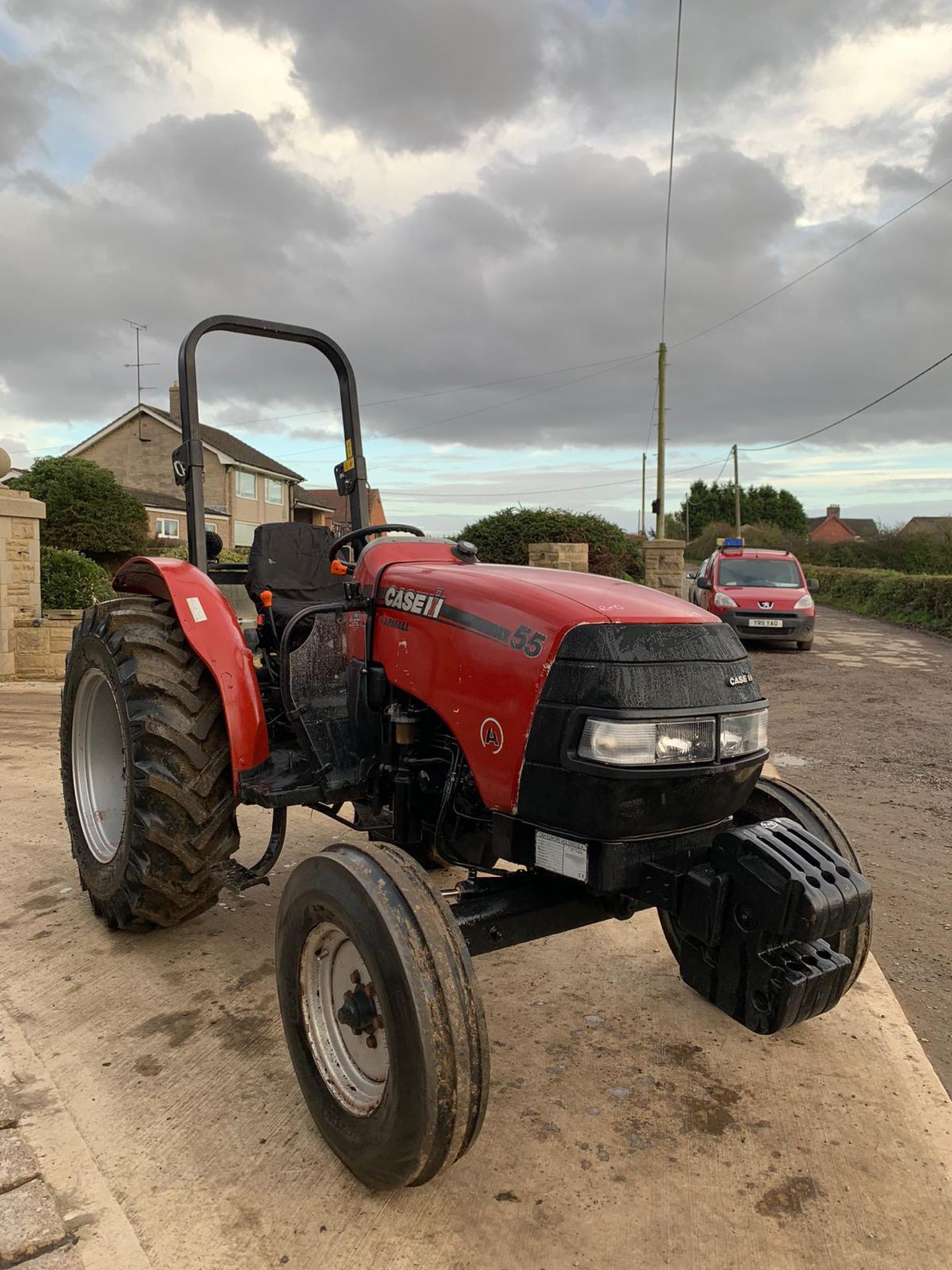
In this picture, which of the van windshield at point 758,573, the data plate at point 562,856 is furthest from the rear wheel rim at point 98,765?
the van windshield at point 758,573

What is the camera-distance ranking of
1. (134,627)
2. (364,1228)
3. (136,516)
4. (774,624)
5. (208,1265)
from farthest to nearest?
(136,516), (774,624), (134,627), (364,1228), (208,1265)

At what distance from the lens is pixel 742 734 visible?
2.33 m

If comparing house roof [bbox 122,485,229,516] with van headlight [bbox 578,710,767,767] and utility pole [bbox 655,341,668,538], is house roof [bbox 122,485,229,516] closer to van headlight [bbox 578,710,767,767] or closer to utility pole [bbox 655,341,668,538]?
utility pole [bbox 655,341,668,538]

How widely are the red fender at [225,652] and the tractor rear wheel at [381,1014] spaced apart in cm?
84

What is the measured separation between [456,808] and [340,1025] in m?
0.66

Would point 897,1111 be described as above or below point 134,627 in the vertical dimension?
below

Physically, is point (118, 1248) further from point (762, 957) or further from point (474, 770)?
point (762, 957)

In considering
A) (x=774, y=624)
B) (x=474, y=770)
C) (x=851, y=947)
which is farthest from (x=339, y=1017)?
(x=774, y=624)

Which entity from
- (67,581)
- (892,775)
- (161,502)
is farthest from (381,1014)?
(161,502)

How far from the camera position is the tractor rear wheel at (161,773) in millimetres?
3025

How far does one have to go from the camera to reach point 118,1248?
192cm

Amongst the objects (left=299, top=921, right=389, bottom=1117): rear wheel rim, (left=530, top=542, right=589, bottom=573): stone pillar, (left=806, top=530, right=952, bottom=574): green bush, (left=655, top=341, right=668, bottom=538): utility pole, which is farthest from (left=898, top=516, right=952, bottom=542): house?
(left=299, top=921, right=389, bottom=1117): rear wheel rim

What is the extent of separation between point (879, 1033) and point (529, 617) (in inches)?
75.4

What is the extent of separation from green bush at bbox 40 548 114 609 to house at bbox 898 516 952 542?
2299 centimetres
